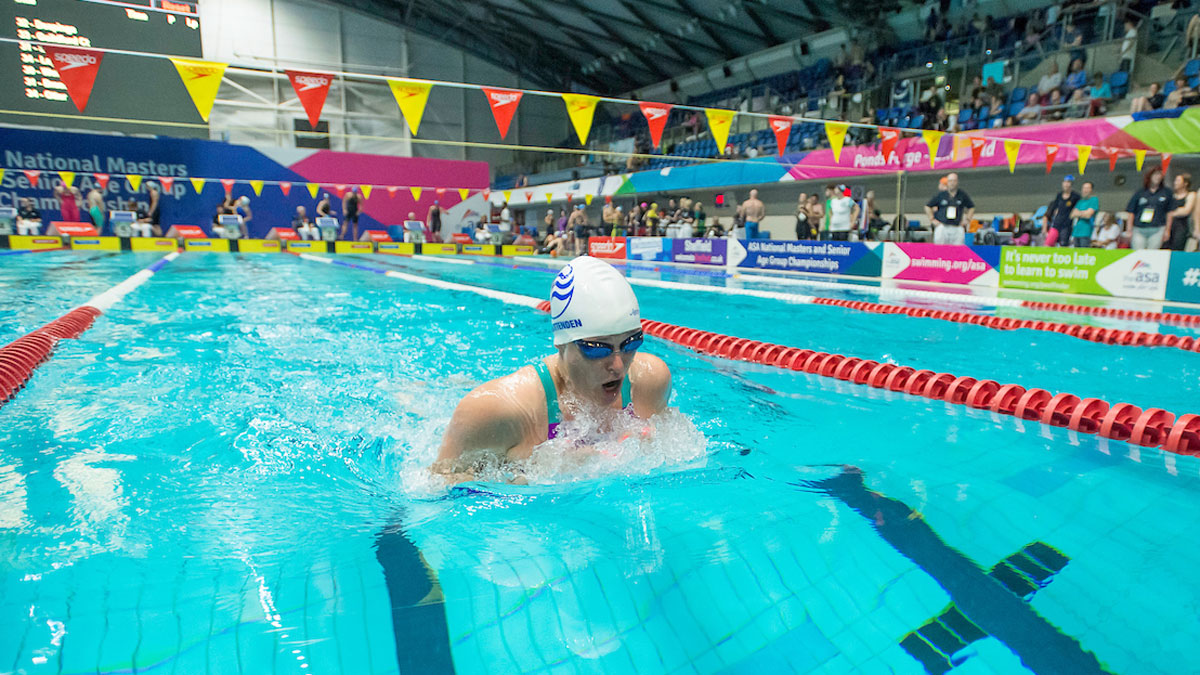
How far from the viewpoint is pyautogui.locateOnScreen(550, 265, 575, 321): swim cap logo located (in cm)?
208

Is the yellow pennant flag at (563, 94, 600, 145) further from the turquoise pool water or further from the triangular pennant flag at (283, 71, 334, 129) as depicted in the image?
the turquoise pool water

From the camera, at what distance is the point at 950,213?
11.5 meters

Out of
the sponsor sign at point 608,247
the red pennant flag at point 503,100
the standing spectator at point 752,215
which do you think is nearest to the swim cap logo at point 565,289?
the red pennant flag at point 503,100

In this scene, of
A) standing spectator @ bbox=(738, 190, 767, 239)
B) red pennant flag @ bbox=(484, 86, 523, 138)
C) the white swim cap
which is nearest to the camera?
the white swim cap

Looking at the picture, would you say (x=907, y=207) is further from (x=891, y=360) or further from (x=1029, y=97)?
(x=891, y=360)

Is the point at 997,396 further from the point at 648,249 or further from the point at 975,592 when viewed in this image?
the point at 648,249

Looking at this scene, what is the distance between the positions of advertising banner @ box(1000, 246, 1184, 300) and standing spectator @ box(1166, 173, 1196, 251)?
3.42 ft

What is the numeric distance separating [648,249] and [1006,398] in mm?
15091

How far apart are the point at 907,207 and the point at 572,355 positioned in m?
17.8

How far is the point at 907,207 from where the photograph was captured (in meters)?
17.6

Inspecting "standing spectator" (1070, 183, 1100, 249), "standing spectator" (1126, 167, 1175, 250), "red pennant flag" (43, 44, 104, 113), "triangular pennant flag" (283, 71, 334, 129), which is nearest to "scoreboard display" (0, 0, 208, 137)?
"red pennant flag" (43, 44, 104, 113)

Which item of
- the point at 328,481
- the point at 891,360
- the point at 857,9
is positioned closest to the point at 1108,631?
the point at 328,481

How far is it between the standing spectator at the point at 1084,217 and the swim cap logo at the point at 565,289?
1180 cm

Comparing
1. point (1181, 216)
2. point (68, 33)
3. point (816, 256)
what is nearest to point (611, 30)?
point (816, 256)
